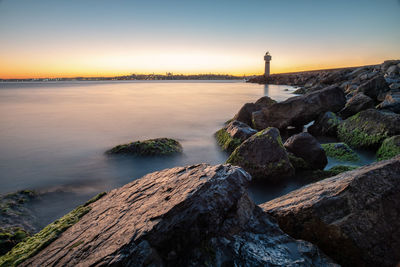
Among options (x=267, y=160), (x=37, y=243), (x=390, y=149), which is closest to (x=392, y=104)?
(x=390, y=149)

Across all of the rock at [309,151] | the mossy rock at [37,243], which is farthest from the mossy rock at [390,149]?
the mossy rock at [37,243]

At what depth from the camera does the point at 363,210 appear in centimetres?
238

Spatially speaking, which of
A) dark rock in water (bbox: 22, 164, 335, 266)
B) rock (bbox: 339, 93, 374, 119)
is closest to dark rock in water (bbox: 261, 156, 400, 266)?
dark rock in water (bbox: 22, 164, 335, 266)

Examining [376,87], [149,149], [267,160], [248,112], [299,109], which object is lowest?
[149,149]

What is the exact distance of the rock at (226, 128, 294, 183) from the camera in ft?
17.9

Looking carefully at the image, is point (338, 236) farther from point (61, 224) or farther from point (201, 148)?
point (201, 148)

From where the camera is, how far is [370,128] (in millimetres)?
7352

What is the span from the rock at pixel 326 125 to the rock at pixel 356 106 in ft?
3.30

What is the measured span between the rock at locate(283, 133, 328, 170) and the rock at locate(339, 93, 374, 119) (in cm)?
541

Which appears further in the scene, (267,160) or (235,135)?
(235,135)

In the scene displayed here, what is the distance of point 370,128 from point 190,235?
7.98 metres

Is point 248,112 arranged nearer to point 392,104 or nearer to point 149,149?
point 149,149

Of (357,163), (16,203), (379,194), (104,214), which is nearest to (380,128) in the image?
(357,163)

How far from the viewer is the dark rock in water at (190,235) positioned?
1.96m
